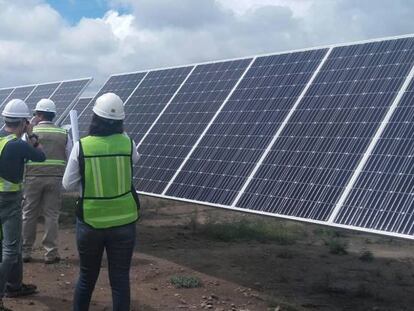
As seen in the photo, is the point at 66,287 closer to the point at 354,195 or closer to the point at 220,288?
the point at 220,288

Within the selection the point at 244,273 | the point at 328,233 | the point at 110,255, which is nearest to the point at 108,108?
the point at 110,255

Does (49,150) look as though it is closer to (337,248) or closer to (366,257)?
(337,248)

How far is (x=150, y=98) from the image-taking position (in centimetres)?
1447

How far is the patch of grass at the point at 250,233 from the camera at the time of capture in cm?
1278

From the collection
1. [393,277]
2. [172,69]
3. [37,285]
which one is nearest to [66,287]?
[37,285]

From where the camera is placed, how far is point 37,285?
324 inches

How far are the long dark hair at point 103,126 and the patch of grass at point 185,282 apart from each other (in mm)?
3402

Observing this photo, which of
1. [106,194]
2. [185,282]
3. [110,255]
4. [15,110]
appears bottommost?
[185,282]

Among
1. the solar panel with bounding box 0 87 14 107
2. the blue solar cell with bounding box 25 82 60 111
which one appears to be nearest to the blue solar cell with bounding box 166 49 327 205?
the blue solar cell with bounding box 25 82 60 111

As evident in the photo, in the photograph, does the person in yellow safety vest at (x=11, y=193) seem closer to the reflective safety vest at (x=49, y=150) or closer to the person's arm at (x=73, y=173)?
the person's arm at (x=73, y=173)

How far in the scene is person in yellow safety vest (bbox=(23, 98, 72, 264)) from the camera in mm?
9070

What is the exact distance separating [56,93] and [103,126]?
15.5 meters

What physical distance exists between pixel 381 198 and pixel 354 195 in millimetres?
373

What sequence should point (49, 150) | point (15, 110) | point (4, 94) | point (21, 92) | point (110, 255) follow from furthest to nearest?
point (4, 94) < point (21, 92) < point (49, 150) < point (15, 110) < point (110, 255)
